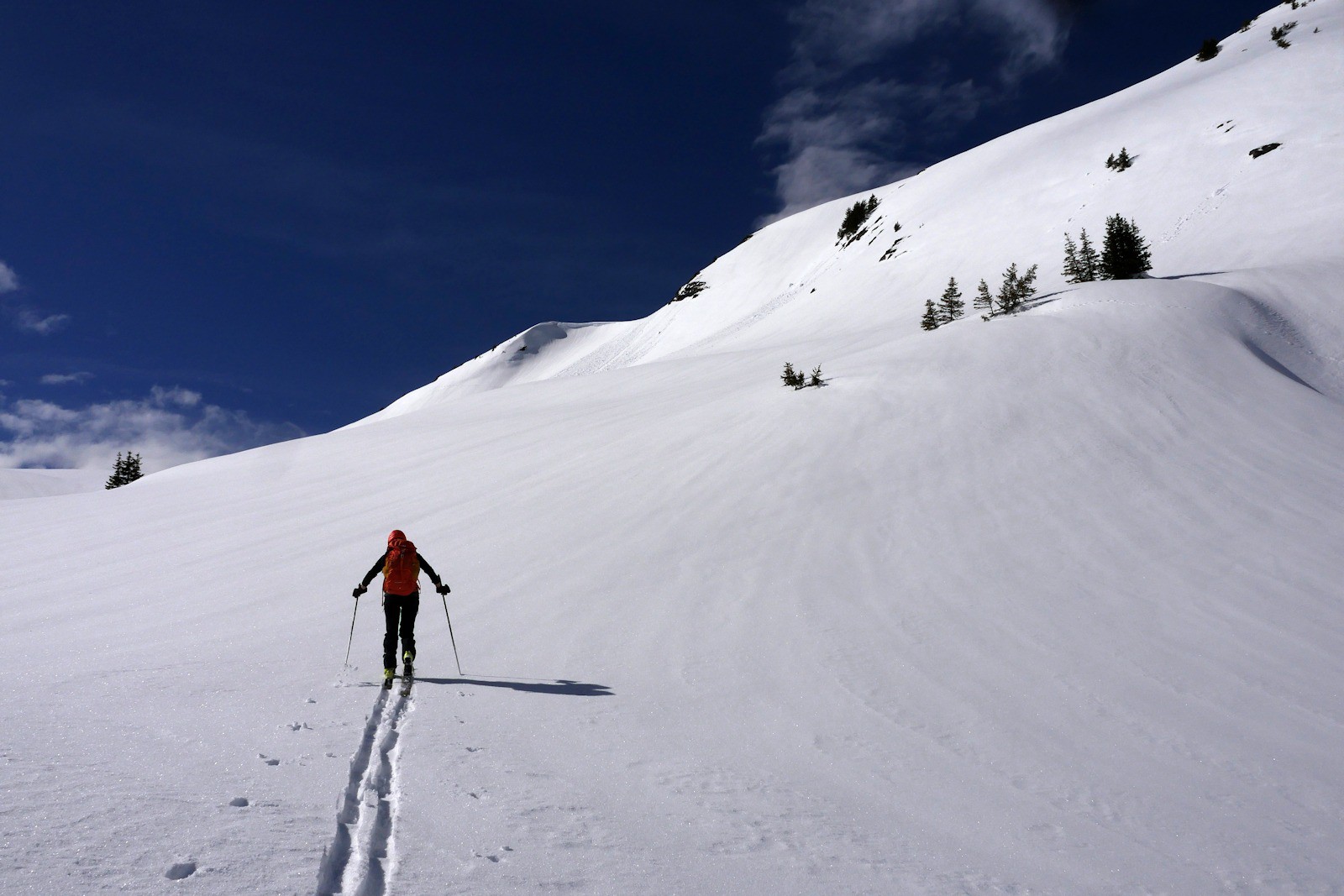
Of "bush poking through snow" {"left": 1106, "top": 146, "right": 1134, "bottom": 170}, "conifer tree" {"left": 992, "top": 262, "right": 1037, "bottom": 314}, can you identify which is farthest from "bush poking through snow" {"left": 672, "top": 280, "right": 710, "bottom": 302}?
"conifer tree" {"left": 992, "top": 262, "right": 1037, "bottom": 314}

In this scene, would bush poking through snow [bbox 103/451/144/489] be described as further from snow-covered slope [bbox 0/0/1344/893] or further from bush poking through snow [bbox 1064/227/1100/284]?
bush poking through snow [bbox 1064/227/1100/284]

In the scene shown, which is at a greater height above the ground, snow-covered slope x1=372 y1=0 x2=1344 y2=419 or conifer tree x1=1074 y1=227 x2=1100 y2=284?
snow-covered slope x1=372 y1=0 x2=1344 y2=419

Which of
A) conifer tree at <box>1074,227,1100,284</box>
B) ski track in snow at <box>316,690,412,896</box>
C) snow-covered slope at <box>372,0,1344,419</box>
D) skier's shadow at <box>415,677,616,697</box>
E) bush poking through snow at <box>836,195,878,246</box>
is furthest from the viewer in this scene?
bush poking through snow at <box>836,195,878,246</box>

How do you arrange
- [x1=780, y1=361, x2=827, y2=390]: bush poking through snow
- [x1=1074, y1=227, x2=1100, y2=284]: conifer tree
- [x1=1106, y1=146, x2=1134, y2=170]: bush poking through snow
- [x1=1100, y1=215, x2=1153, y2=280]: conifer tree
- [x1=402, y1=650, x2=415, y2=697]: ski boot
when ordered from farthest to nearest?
[x1=1106, y1=146, x2=1134, y2=170]: bush poking through snow → [x1=1074, y1=227, x2=1100, y2=284]: conifer tree → [x1=1100, y1=215, x2=1153, y2=280]: conifer tree → [x1=780, y1=361, x2=827, y2=390]: bush poking through snow → [x1=402, y1=650, x2=415, y2=697]: ski boot

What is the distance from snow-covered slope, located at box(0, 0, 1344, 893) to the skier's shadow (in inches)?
3.1

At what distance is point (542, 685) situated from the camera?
617 cm

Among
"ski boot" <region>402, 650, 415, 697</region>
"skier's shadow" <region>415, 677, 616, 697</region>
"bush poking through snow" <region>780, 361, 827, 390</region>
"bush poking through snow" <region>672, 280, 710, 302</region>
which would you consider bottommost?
"skier's shadow" <region>415, 677, 616, 697</region>

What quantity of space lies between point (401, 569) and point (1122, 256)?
76.2 ft

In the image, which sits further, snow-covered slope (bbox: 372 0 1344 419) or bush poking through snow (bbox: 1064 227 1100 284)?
snow-covered slope (bbox: 372 0 1344 419)

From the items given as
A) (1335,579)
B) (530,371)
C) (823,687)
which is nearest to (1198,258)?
(1335,579)

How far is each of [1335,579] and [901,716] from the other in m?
6.08

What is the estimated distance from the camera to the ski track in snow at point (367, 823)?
9.88 ft

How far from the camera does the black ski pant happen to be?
6.40 meters

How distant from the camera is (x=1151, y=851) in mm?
3951
